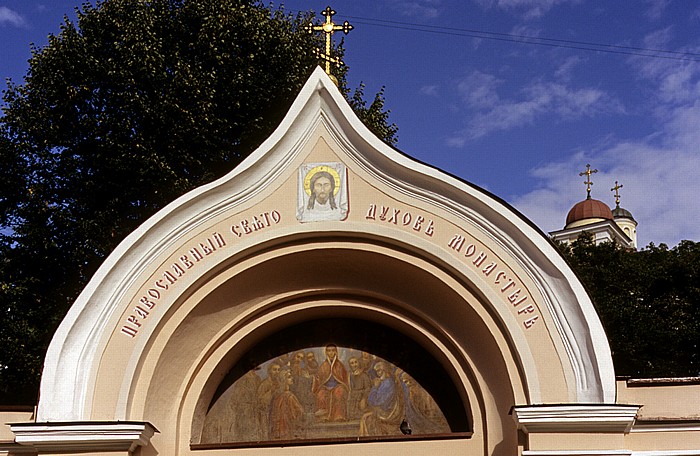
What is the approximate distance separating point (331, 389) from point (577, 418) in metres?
3.73

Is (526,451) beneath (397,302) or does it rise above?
beneath

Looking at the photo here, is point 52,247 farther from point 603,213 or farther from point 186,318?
point 603,213

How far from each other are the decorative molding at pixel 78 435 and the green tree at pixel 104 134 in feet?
22.2

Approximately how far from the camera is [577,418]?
31.1ft

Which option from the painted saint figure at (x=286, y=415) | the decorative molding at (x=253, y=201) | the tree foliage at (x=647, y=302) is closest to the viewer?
the decorative molding at (x=253, y=201)

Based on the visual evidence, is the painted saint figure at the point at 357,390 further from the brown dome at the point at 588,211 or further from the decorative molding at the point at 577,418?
the brown dome at the point at 588,211

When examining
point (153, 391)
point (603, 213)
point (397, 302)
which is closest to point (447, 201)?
point (397, 302)

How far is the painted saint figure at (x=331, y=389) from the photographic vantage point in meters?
11.8

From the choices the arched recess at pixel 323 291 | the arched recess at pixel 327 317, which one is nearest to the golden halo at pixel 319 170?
the arched recess at pixel 323 291

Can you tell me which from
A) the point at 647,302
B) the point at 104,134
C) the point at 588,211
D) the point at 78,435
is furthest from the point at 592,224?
the point at 78,435

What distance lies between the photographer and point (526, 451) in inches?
383

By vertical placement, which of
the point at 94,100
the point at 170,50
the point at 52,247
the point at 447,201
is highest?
the point at 170,50

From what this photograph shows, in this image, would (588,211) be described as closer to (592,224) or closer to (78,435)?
(592,224)

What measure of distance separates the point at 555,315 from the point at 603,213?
112 ft
